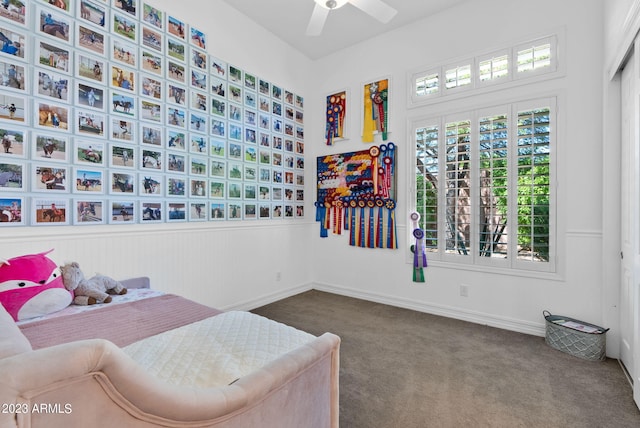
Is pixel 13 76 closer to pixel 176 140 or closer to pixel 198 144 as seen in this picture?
pixel 176 140

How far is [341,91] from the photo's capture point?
419cm

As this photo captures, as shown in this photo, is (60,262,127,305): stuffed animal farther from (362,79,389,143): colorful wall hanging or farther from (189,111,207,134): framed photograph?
(362,79,389,143): colorful wall hanging

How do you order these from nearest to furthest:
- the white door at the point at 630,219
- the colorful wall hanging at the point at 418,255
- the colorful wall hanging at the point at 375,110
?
the white door at the point at 630,219 → the colorful wall hanging at the point at 418,255 → the colorful wall hanging at the point at 375,110

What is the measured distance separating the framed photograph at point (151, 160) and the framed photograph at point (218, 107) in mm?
754

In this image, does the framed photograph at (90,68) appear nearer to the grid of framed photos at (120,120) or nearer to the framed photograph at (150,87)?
the grid of framed photos at (120,120)

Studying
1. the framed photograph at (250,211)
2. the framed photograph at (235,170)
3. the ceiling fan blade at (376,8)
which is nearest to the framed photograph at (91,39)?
the framed photograph at (235,170)

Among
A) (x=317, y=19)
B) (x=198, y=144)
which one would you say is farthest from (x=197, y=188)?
(x=317, y=19)

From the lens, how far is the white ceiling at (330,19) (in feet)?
10.9

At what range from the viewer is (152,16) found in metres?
2.71

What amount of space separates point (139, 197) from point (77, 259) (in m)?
0.65

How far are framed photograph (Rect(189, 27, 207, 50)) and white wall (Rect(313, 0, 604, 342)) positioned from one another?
5.95 feet

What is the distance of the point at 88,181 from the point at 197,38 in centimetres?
174

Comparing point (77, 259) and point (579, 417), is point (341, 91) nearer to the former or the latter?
point (77, 259)

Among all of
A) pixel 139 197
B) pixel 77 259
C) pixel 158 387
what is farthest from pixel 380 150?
pixel 158 387
